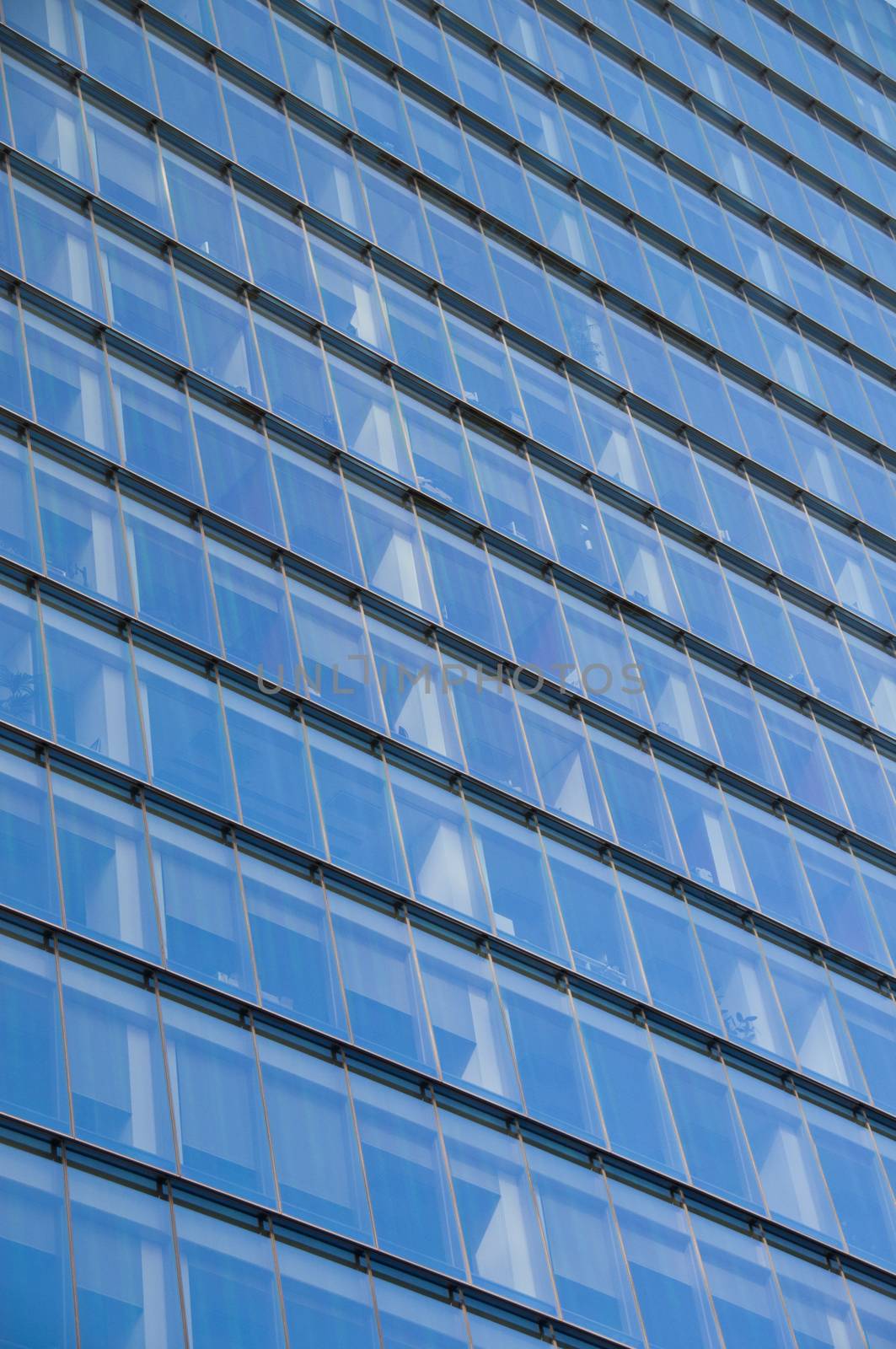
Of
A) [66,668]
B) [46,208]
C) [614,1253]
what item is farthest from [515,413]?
[614,1253]

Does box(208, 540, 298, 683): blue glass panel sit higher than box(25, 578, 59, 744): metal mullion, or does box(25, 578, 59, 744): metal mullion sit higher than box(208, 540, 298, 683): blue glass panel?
box(208, 540, 298, 683): blue glass panel

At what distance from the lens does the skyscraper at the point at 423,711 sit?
2539 cm

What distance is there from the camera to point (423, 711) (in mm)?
32344

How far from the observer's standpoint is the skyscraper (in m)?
25.4

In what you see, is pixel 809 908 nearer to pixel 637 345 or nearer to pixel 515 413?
pixel 515 413

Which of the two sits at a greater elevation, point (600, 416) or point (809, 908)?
point (600, 416)

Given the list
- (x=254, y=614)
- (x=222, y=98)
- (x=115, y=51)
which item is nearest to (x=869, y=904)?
(x=254, y=614)

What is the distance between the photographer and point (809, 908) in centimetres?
3494

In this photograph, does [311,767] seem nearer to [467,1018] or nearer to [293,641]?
[293,641]

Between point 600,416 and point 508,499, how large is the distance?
4.30 metres

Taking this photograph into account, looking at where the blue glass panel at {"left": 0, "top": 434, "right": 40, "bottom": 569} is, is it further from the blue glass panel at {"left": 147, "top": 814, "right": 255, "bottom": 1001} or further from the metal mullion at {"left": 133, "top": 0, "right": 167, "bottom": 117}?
the metal mullion at {"left": 133, "top": 0, "right": 167, "bottom": 117}

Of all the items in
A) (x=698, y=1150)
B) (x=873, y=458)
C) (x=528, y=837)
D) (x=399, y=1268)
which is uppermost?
(x=873, y=458)

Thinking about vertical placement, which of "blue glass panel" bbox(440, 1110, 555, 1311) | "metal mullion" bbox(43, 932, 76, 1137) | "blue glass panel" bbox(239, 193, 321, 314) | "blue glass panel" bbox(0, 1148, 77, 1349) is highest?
"blue glass panel" bbox(239, 193, 321, 314)

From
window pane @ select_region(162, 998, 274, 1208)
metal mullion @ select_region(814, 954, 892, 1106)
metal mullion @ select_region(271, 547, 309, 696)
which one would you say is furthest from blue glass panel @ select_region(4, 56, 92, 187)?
metal mullion @ select_region(814, 954, 892, 1106)
